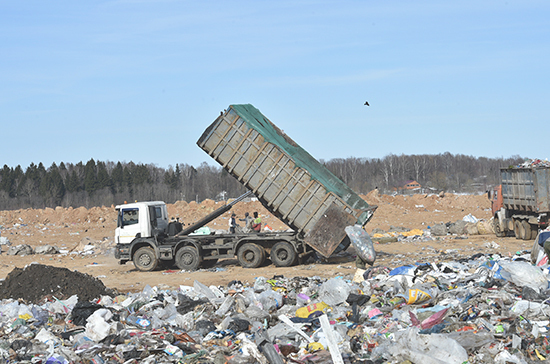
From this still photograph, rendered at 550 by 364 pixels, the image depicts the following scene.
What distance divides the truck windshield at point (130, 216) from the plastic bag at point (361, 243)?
5891 millimetres

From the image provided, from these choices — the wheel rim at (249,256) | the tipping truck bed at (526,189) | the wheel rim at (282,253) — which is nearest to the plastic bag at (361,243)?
the wheel rim at (282,253)

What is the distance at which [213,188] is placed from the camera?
64.9 meters

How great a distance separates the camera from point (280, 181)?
13.1 m

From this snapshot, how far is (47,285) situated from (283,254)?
605 centimetres

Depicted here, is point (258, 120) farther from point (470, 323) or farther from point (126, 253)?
point (470, 323)

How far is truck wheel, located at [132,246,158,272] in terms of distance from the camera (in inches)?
562

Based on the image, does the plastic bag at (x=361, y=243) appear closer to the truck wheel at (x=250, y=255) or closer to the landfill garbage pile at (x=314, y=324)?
the landfill garbage pile at (x=314, y=324)

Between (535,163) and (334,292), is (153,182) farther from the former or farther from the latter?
(334,292)

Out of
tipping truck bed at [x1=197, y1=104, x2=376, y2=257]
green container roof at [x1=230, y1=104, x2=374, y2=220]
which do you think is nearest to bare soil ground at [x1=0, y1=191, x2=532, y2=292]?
tipping truck bed at [x1=197, y1=104, x2=376, y2=257]

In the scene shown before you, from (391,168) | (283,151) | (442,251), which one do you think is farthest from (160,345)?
(391,168)

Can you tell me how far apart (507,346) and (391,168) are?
72768 mm

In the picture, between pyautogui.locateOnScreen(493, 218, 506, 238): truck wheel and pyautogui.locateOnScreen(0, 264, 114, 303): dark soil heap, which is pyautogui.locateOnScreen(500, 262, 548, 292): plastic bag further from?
pyautogui.locateOnScreen(493, 218, 506, 238): truck wheel

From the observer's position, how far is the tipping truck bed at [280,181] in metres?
12.8

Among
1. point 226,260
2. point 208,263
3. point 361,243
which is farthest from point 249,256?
point 361,243
